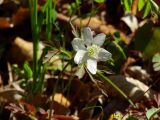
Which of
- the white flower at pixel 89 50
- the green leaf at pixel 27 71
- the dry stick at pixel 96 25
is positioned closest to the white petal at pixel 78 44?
the white flower at pixel 89 50

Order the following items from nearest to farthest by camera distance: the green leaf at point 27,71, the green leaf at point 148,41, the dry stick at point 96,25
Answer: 1. the green leaf at point 27,71
2. the green leaf at point 148,41
3. the dry stick at point 96,25

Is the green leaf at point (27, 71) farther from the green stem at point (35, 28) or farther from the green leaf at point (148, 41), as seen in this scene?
the green leaf at point (148, 41)

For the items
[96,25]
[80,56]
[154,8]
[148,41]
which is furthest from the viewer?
[96,25]

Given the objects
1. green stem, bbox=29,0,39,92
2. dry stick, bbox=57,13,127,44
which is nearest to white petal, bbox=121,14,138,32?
dry stick, bbox=57,13,127,44

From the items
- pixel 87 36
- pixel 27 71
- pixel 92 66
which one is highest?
pixel 87 36

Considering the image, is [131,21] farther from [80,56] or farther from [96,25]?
[80,56]

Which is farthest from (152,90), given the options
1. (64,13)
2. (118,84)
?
(64,13)

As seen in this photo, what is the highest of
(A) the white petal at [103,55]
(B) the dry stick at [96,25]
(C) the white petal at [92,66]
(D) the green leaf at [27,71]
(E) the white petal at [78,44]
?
(E) the white petal at [78,44]

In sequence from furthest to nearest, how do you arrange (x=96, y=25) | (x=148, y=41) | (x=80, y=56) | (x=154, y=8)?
(x=96, y=25)
(x=148, y=41)
(x=154, y=8)
(x=80, y=56)

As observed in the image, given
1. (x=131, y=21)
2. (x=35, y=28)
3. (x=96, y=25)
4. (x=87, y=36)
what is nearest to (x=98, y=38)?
(x=87, y=36)
